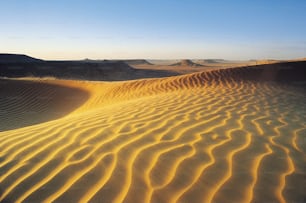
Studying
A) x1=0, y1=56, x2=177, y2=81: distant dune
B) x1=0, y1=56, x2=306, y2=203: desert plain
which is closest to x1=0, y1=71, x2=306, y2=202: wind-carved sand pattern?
x1=0, y1=56, x2=306, y2=203: desert plain

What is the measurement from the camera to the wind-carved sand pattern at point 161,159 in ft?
8.38

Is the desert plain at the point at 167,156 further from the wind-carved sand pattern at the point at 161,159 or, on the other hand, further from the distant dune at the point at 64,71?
the distant dune at the point at 64,71

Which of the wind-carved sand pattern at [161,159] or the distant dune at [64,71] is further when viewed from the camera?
the distant dune at [64,71]

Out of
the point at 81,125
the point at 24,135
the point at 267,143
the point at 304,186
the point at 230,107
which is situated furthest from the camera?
the point at 230,107

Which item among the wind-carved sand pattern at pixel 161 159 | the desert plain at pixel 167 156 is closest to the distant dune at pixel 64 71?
the desert plain at pixel 167 156

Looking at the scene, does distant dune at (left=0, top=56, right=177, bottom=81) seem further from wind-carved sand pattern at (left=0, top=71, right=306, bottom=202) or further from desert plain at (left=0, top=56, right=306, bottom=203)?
wind-carved sand pattern at (left=0, top=71, right=306, bottom=202)

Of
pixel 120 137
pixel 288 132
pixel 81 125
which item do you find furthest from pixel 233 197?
pixel 81 125

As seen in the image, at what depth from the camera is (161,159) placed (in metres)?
3.17

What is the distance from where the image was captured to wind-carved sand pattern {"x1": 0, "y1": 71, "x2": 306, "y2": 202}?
2.55 m

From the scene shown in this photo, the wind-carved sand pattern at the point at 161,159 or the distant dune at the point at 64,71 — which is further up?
the wind-carved sand pattern at the point at 161,159

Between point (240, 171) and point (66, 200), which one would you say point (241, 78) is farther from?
point (66, 200)

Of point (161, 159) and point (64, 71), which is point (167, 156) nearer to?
point (161, 159)

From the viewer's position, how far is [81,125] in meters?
4.59

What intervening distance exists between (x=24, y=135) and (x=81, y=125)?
0.79 m
